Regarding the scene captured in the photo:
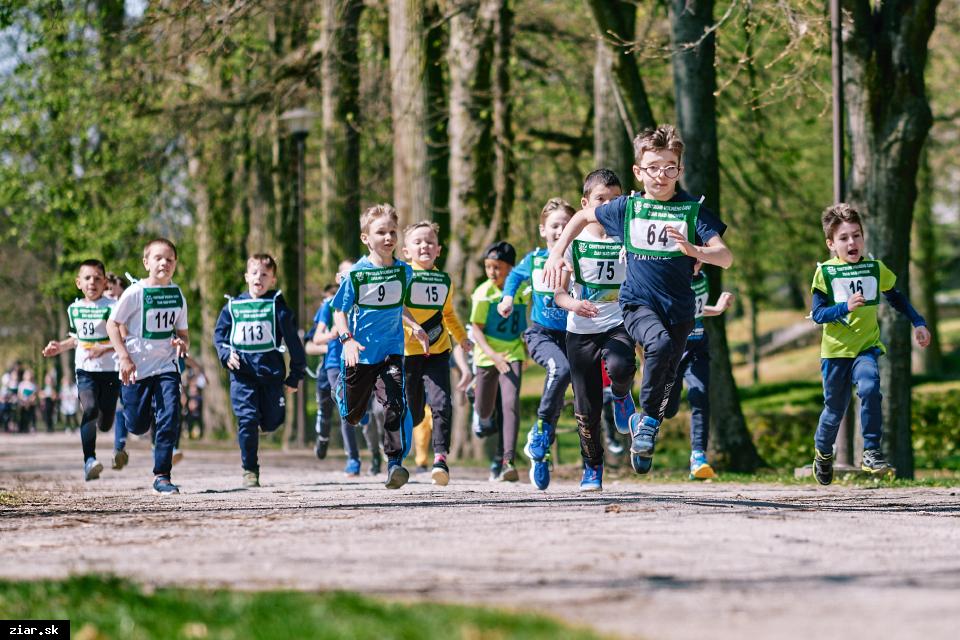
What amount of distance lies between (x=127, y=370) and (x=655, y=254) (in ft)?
15.1

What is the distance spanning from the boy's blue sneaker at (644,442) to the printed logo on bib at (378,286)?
2.23m

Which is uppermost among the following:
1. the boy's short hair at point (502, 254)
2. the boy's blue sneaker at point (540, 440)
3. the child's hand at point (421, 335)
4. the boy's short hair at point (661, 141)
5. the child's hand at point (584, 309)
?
the boy's short hair at point (661, 141)

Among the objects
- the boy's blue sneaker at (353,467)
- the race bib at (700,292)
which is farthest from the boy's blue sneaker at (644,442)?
the boy's blue sneaker at (353,467)

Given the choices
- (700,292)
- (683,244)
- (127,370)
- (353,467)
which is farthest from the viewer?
(353,467)

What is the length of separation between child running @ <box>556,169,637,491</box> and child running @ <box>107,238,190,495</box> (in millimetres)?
3476

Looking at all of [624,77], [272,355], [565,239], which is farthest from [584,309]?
[624,77]

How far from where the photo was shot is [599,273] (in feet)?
34.5

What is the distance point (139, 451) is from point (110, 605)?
20.2 meters

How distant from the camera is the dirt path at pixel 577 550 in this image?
4.98 meters

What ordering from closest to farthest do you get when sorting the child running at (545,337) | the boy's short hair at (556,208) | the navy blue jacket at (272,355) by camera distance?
the child running at (545,337), the boy's short hair at (556,208), the navy blue jacket at (272,355)

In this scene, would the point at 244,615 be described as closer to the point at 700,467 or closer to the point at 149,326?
the point at 149,326

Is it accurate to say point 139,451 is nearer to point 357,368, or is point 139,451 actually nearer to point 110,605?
point 357,368

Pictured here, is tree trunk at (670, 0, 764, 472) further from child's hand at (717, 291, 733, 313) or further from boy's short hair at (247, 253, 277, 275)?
boy's short hair at (247, 253, 277, 275)

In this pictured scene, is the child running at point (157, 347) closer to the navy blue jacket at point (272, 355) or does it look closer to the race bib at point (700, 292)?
the navy blue jacket at point (272, 355)
